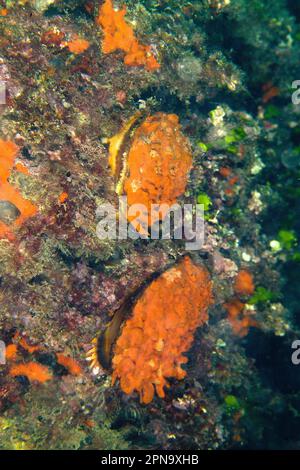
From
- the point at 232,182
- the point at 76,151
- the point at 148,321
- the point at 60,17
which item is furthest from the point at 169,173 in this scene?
the point at 60,17

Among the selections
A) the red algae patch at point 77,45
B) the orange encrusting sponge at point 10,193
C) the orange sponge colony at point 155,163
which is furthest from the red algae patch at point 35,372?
the red algae patch at point 77,45

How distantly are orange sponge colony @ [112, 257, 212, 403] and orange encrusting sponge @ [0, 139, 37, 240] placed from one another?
1748 millimetres

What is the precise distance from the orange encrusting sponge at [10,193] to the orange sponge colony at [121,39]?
212 centimetres

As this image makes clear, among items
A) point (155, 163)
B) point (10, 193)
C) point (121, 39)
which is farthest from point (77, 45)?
point (10, 193)

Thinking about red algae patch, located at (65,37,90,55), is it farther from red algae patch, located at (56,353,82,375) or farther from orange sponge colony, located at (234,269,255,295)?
orange sponge colony, located at (234,269,255,295)

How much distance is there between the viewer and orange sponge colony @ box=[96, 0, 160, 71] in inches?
203

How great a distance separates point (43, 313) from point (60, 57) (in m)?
3.35

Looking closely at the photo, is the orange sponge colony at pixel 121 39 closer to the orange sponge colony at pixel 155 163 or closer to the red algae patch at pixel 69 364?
the orange sponge colony at pixel 155 163

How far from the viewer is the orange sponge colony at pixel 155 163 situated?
175 inches

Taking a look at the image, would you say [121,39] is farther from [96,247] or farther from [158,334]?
[158,334]

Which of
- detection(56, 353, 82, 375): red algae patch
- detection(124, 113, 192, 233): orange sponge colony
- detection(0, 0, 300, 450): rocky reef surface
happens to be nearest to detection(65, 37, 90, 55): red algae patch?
detection(0, 0, 300, 450): rocky reef surface

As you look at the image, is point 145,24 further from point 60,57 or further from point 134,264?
point 134,264

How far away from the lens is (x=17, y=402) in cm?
452

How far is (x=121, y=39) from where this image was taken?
522 centimetres
